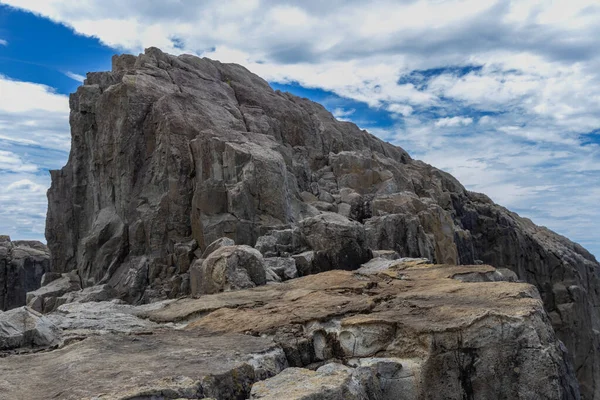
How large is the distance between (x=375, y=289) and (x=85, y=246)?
30625mm

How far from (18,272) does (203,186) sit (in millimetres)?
36228

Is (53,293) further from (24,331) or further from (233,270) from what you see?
(24,331)

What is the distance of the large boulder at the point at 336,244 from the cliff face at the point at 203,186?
53mm

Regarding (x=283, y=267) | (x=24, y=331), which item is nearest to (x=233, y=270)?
(x=283, y=267)

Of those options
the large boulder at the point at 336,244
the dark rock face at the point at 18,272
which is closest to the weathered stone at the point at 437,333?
the large boulder at the point at 336,244

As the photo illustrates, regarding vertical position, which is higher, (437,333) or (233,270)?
(233,270)

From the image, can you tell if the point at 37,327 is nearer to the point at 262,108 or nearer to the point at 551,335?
the point at 551,335

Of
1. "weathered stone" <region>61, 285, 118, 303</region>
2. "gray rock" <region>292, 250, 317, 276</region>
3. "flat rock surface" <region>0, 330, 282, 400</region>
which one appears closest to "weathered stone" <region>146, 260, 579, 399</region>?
"flat rock surface" <region>0, 330, 282, 400</region>

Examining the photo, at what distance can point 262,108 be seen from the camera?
50.3m

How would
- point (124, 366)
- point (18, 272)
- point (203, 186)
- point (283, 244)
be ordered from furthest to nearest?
point (18, 272)
point (203, 186)
point (283, 244)
point (124, 366)

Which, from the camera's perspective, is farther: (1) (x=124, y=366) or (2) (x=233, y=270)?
(2) (x=233, y=270)

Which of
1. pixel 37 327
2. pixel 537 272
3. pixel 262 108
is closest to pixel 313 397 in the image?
pixel 37 327

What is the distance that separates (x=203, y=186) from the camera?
111ft

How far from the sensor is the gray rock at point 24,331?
1010 cm
